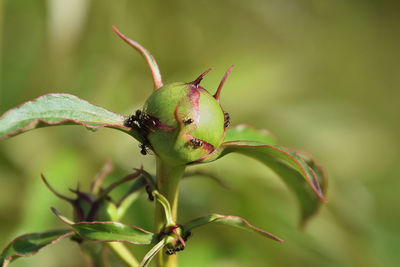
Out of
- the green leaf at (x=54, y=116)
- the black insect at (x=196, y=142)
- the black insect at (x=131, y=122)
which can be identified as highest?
the green leaf at (x=54, y=116)

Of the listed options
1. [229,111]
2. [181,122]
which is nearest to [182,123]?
[181,122]

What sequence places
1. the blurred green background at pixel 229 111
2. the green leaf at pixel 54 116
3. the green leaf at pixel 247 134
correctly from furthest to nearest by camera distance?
the blurred green background at pixel 229 111 < the green leaf at pixel 247 134 < the green leaf at pixel 54 116

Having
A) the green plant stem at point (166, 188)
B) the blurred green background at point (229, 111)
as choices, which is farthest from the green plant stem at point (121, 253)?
the blurred green background at point (229, 111)

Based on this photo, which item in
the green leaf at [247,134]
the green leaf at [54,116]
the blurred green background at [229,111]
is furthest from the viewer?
the blurred green background at [229,111]

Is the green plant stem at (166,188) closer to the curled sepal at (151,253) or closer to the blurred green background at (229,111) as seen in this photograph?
the curled sepal at (151,253)

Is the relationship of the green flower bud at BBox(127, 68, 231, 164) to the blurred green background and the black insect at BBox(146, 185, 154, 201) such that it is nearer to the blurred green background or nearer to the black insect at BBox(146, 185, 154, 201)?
the black insect at BBox(146, 185, 154, 201)

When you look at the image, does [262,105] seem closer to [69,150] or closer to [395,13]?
[69,150]

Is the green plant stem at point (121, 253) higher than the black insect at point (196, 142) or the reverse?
the reverse

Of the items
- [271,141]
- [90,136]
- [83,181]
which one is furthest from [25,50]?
[271,141]
